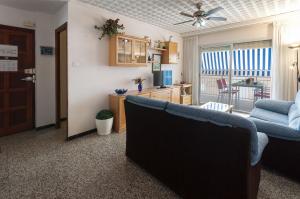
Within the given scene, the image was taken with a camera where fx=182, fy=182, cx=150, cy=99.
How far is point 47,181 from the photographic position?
204cm

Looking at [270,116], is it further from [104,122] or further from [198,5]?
[104,122]

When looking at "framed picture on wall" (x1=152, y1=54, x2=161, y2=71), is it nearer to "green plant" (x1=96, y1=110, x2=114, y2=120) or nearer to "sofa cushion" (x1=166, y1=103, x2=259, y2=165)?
"green plant" (x1=96, y1=110, x2=114, y2=120)

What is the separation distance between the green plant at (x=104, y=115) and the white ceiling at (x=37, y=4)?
2063mm

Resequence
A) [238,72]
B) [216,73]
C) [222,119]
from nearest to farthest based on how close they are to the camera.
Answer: [222,119], [238,72], [216,73]

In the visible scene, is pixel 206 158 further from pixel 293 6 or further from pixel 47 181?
pixel 293 6

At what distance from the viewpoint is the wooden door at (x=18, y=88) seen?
3341 mm

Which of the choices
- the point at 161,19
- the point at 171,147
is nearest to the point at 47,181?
the point at 171,147

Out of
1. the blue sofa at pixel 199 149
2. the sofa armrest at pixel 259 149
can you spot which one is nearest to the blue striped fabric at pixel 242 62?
the sofa armrest at pixel 259 149

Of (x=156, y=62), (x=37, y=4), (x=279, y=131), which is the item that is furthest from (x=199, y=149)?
(x=156, y=62)

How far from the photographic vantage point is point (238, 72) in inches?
250

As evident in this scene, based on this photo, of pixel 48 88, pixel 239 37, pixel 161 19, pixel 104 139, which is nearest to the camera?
pixel 104 139

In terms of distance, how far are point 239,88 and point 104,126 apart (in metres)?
5.27

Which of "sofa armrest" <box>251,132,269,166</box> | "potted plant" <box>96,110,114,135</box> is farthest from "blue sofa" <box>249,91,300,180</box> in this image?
"potted plant" <box>96,110,114,135</box>

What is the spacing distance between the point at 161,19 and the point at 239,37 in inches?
88.1
